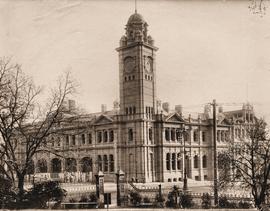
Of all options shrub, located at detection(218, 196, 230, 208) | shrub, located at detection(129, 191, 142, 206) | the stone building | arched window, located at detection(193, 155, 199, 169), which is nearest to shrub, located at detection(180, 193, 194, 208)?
shrub, located at detection(218, 196, 230, 208)

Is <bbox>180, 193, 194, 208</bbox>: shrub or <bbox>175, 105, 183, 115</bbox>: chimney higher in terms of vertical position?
<bbox>175, 105, 183, 115</bbox>: chimney

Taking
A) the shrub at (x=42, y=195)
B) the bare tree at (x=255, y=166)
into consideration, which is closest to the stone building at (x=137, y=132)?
the bare tree at (x=255, y=166)

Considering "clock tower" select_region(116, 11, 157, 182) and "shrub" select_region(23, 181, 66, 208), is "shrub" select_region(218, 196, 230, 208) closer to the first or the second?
"shrub" select_region(23, 181, 66, 208)

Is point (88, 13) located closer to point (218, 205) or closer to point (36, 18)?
point (36, 18)

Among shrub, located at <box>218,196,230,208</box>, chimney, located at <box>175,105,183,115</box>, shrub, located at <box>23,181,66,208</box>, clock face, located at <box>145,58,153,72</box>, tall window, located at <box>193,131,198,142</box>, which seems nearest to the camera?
shrub, located at <box>23,181,66,208</box>

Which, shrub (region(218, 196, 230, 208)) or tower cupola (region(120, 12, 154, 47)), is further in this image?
tower cupola (region(120, 12, 154, 47))

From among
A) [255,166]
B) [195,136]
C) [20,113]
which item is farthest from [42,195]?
[195,136]

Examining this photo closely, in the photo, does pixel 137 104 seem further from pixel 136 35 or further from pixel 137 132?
pixel 136 35

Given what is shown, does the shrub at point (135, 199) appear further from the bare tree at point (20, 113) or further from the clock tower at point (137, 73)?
the clock tower at point (137, 73)

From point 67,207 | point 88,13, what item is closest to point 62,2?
point 88,13
